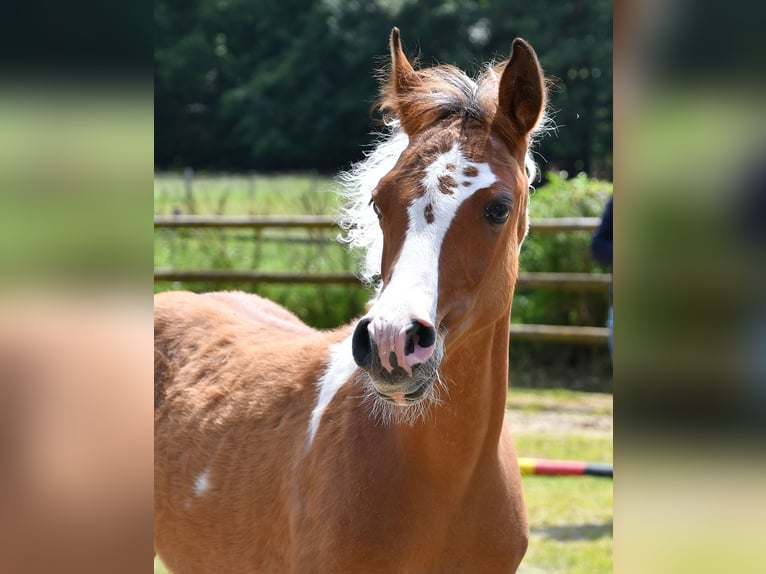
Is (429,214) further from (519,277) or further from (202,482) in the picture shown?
(519,277)

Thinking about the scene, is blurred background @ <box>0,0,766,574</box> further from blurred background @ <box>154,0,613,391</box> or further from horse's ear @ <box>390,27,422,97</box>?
blurred background @ <box>154,0,613,391</box>

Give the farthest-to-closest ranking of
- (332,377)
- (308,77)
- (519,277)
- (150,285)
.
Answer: (308,77) → (519,277) → (332,377) → (150,285)

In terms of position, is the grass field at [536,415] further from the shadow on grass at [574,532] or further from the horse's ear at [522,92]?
the horse's ear at [522,92]

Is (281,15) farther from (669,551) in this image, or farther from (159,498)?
(669,551)

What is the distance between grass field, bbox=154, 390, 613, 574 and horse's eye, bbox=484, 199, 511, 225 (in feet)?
9.23

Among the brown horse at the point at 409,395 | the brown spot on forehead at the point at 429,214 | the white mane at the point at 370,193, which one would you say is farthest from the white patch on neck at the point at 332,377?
the brown spot on forehead at the point at 429,214

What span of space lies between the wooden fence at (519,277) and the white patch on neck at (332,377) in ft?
18.4

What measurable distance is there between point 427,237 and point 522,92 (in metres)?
0.57

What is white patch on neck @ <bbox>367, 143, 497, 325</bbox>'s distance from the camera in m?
1.86

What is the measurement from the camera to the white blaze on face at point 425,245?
1.81 m

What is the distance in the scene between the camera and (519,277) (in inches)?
335

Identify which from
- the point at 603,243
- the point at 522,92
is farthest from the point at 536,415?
the point at 522,92

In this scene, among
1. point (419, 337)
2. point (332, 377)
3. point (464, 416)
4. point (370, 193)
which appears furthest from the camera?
point (332, 377)

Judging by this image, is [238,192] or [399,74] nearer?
[399,74]
